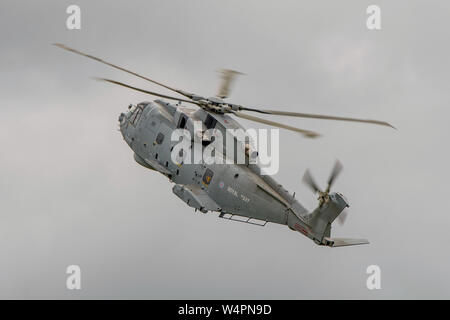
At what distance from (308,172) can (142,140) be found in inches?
449

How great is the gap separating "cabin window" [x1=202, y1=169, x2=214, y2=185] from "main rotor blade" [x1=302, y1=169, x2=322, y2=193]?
5.15 meters

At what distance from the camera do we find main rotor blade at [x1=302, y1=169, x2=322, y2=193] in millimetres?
37000

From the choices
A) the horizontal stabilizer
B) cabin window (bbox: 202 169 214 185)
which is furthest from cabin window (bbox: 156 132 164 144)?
the horizontal stabilizer

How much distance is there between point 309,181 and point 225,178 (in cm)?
451

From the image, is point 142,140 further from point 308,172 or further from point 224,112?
point 308,172

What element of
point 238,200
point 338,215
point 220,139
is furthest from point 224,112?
point 338,215

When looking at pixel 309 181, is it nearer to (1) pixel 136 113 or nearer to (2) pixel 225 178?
(2) pixel 225 178

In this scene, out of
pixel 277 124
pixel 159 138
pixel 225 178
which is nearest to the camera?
pixel 277 124

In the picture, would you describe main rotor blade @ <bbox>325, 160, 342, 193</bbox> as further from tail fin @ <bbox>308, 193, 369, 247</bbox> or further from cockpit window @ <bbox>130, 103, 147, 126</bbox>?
cockpit window @ <bbox>130, 103, 147, 126</bbox>

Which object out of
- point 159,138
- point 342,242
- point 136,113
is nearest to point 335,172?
point 342,242

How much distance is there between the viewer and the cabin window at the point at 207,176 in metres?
39.8

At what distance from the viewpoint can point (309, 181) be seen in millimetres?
37156

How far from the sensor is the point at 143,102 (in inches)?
1800

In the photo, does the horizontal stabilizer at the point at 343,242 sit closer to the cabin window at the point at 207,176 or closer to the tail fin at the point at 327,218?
the tail fin at the point at 327,218
